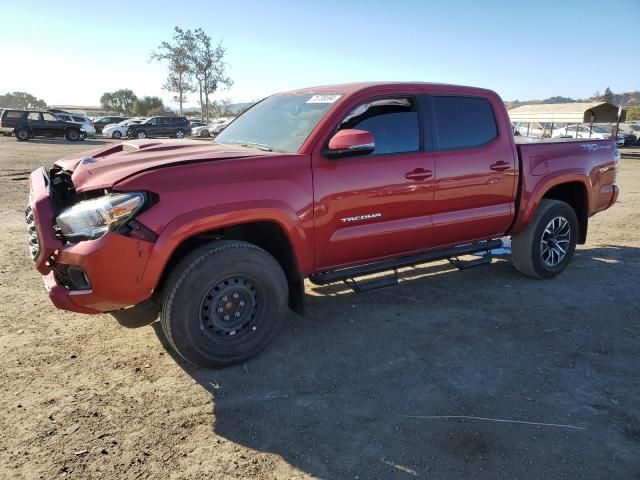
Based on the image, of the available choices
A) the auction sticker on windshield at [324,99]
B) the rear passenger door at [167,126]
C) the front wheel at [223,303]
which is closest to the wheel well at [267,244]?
the front wheel at [223,303]

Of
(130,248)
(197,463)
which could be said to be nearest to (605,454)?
(197,463)

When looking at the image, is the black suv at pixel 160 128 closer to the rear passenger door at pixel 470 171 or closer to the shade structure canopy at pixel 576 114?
the shade structure canopy at pixel 576 114

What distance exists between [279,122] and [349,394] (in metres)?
2.31

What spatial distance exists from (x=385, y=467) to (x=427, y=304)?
2293mm

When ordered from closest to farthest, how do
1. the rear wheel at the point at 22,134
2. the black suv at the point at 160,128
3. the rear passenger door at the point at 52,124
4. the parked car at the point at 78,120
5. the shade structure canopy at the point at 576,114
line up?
the shade structure canopy at the point at 576,114 < the rear wheel at the point at 22,134 < the rear passenger door at the point at 52,124 < the parked car at the point at 78,120 < the black suv at the point at 160,128

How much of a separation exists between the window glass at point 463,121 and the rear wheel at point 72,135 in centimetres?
3062

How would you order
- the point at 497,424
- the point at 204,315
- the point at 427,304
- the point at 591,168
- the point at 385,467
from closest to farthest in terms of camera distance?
1. the point at 385,467
2. the point at 497,424
3. the point at 204,315
4. the point at 427,304
5. the point at 591,168

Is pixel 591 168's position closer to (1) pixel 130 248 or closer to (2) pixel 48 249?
(1) pixel 130 248

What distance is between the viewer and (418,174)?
3.99 m

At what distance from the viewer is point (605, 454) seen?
8.33 feet

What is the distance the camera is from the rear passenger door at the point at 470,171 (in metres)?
4.20

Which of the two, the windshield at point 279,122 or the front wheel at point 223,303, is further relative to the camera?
the windshield at point 279,122

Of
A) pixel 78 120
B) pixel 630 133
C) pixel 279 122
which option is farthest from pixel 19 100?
pixel 279 122

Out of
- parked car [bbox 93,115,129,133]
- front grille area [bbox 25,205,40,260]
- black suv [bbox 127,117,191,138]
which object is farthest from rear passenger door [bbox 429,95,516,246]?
parked car [bbox 93,115,129,133]
